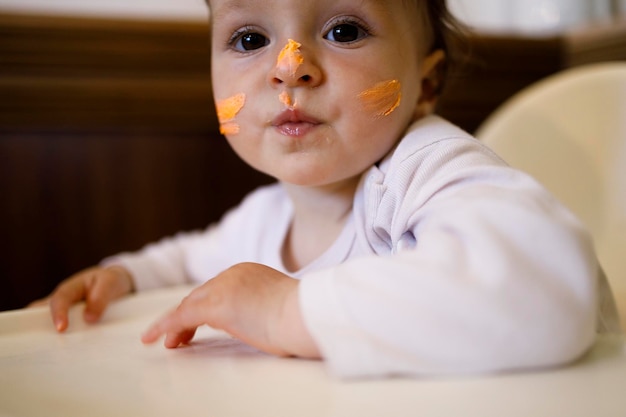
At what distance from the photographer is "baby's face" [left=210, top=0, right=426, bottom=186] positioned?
0.67m

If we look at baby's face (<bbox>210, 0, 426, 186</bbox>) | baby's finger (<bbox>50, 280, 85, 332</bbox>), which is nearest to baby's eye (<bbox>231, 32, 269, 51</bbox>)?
baby's face (<bbox>210, 0, 426, 186</bbox>)


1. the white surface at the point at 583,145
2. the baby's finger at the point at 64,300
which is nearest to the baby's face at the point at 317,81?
the baby's finger at the point at 64,300

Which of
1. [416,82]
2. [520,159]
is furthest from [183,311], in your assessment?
[520,159]

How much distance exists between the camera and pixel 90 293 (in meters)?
0.88

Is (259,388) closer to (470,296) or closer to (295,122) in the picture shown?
(470,296)

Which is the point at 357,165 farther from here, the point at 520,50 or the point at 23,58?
the point at 520,50

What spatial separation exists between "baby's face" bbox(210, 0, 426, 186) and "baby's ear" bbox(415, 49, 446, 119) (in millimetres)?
65

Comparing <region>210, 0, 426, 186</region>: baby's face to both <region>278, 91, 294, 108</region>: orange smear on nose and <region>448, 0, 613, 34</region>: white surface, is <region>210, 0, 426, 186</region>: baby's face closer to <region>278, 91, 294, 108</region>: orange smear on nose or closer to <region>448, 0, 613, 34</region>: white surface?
<region>278, 91, 294, 108</region>: orange smear on nose

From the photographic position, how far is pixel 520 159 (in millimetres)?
1132

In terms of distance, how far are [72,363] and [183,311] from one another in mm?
98

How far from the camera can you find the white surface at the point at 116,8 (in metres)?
1.20

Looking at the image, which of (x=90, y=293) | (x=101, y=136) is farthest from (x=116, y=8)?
(x=90, y=293)

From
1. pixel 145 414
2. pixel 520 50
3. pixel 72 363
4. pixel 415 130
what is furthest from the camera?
pixel 520 50

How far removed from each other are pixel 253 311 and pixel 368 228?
202mm
